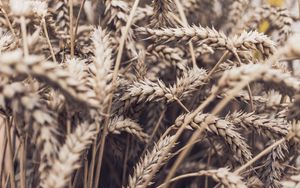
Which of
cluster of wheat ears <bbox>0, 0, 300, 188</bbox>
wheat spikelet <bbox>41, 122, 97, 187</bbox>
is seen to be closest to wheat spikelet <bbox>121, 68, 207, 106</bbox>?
cluster of wheat ears <bbox>0, 0, 300, 188</bbox>

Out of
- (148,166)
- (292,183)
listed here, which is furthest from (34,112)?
(292,183)

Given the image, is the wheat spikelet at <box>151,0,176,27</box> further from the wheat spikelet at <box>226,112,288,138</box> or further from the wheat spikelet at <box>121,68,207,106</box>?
the wheat spikelet at <box>226,112,288,138</box>

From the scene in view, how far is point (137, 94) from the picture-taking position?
39.2 inches

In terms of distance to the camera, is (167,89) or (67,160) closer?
(67,160)

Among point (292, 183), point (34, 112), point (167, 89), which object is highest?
point (34, 112)

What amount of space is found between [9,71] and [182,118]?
40 centimetres

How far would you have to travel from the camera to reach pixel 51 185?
0.70m

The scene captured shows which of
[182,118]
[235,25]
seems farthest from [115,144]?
[235,25]

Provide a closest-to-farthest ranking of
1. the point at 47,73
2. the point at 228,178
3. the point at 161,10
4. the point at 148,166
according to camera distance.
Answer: the point at 47,73 < the point at 228,178 < the point at 148,166 < the point at 161,10

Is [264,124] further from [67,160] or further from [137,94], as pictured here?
[67,160]

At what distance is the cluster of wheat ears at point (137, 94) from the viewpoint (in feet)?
2.36

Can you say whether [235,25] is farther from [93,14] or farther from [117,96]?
[117,96]

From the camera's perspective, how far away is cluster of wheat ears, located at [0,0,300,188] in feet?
2.36

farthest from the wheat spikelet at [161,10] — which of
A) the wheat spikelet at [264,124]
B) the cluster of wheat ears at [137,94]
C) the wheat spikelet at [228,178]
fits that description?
the wheat spikelet at [228,178]
